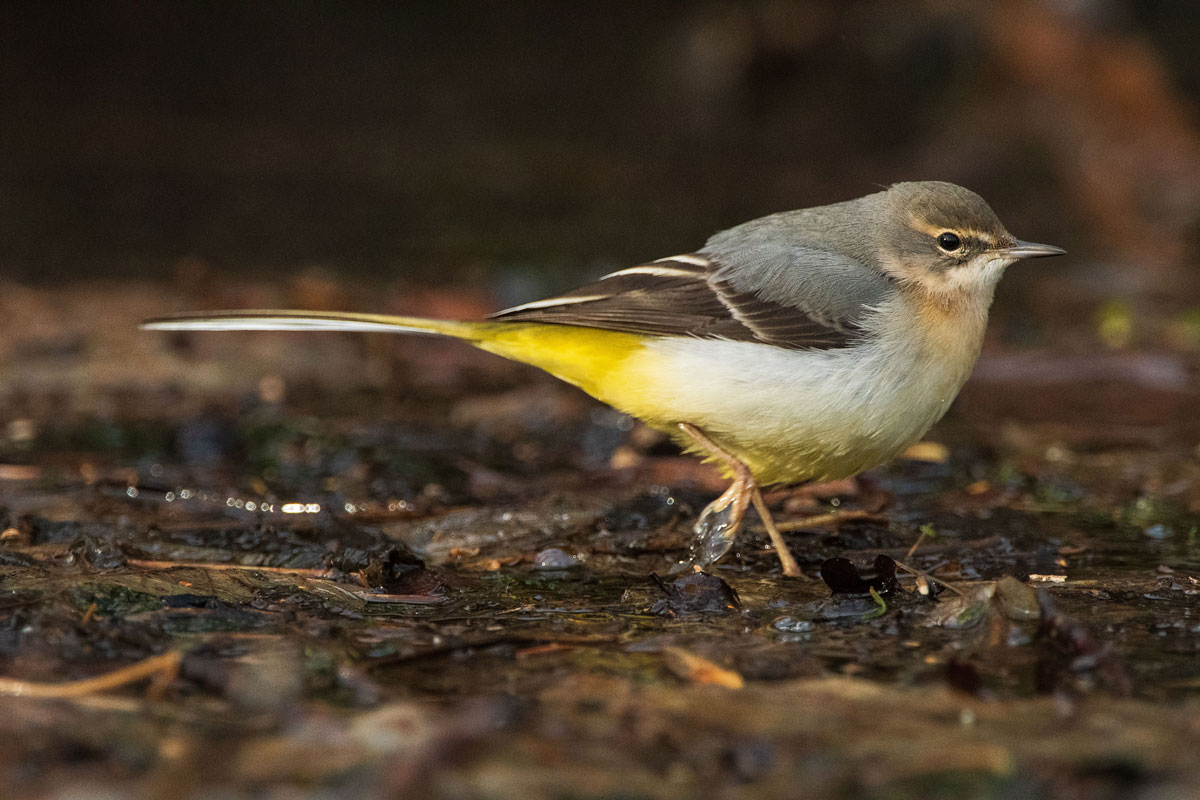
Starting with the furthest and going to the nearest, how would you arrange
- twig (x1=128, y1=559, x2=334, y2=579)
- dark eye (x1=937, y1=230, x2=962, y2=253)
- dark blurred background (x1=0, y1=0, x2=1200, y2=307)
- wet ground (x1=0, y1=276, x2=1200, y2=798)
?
1. dark blurred background (x1=0, y1=0, x2=1200, y2=307)
2. dark eye (x1=937, y1=230, x2=962, y2=253)
3. twig (x1=128, y1=559, x2=334, y2=579)
4. wet ground (x1=0, y1=276, x2=1200, y2=798)

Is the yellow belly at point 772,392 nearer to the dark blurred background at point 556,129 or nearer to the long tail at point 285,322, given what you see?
the long tail at point 285,322

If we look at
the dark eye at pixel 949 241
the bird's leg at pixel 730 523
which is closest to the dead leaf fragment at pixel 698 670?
the bird's leg at pixel 730 523

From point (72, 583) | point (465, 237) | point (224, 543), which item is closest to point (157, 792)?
Result: point (72, 583)

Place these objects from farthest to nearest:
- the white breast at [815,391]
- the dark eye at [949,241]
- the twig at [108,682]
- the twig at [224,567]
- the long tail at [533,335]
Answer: the dark eye at [949,241] → the long tail at [533,335] → the white breast at [815,391] → the twig at [224,567] → the twig at [108,682]

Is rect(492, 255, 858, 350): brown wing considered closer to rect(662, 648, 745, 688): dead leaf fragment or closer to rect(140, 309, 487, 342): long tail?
rect(140, 309, 487, 342): long tail

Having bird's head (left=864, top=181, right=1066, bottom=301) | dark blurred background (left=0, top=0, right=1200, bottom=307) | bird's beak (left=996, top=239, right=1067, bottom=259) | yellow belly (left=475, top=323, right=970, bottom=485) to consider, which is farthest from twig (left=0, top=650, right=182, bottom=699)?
dark blurred background (left=0, top=0, right=1200, bottom=307)

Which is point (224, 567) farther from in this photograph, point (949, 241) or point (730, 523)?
point (949, 241)

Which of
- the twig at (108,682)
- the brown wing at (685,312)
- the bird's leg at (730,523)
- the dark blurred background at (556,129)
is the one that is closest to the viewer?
the twig at (108,682)

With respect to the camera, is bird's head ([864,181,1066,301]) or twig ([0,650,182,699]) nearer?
twig ([0,650,182,699])
